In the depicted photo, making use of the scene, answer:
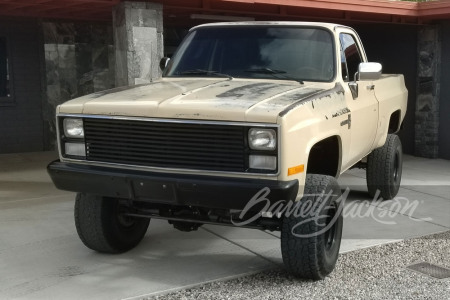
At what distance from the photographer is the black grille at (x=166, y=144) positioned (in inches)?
151

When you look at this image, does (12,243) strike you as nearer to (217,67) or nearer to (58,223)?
(58,223)

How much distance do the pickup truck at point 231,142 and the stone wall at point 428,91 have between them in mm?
5805

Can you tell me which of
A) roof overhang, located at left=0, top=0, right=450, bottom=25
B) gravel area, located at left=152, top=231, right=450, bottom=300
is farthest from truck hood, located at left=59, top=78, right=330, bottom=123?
roof overhang, located at left=0, top=0, right=450, bottom=25

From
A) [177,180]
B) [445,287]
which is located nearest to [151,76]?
[177,180]

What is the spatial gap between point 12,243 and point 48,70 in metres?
6.55

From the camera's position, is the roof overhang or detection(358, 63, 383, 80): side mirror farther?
the roof overhang

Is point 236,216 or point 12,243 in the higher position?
point 236,216

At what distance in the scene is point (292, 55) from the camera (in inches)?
201

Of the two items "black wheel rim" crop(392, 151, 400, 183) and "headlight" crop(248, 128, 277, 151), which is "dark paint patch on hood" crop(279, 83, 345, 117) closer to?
"headlight" crop(248, 128, 277, 151)

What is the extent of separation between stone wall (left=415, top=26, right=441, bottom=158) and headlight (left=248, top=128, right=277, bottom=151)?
792 cm

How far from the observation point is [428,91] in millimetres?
10758

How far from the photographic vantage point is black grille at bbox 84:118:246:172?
384 centimetres

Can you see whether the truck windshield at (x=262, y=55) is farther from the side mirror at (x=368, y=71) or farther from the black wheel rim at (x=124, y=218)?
the black wheel rim at (x=124, y=218)

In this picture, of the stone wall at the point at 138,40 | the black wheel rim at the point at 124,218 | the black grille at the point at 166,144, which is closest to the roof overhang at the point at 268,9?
the stone wall at the point at 138,40
